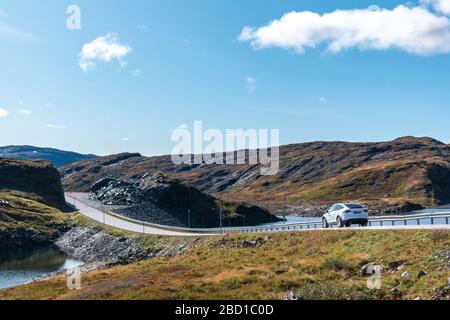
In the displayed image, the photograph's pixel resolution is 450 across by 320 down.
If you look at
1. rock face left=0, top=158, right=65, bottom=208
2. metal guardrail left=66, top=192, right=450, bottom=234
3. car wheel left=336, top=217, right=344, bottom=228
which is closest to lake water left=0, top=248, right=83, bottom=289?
metal guardrail left=66, top=192, right=450, bottom=234

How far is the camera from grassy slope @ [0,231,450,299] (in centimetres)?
2328

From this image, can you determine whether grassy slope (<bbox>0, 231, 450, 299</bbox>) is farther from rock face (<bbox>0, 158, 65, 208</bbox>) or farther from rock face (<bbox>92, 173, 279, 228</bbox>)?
rock face (<bbox>0, 158, 65, 208</bbox>)

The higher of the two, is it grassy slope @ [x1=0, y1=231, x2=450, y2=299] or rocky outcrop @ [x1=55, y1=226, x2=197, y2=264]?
grassy slope @ [x1=0, y1=231, x2=450, y2=299]

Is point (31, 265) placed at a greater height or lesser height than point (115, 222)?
lesser

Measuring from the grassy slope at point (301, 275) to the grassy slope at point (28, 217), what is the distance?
87.6m

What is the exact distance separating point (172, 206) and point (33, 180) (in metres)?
64.9

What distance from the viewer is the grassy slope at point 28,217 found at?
12169cm

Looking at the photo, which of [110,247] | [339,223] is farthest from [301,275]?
[110,247]

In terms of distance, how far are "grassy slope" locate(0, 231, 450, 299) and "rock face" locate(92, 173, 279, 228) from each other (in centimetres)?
9858

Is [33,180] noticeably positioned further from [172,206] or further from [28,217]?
[172,206]

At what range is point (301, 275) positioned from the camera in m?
27.8
